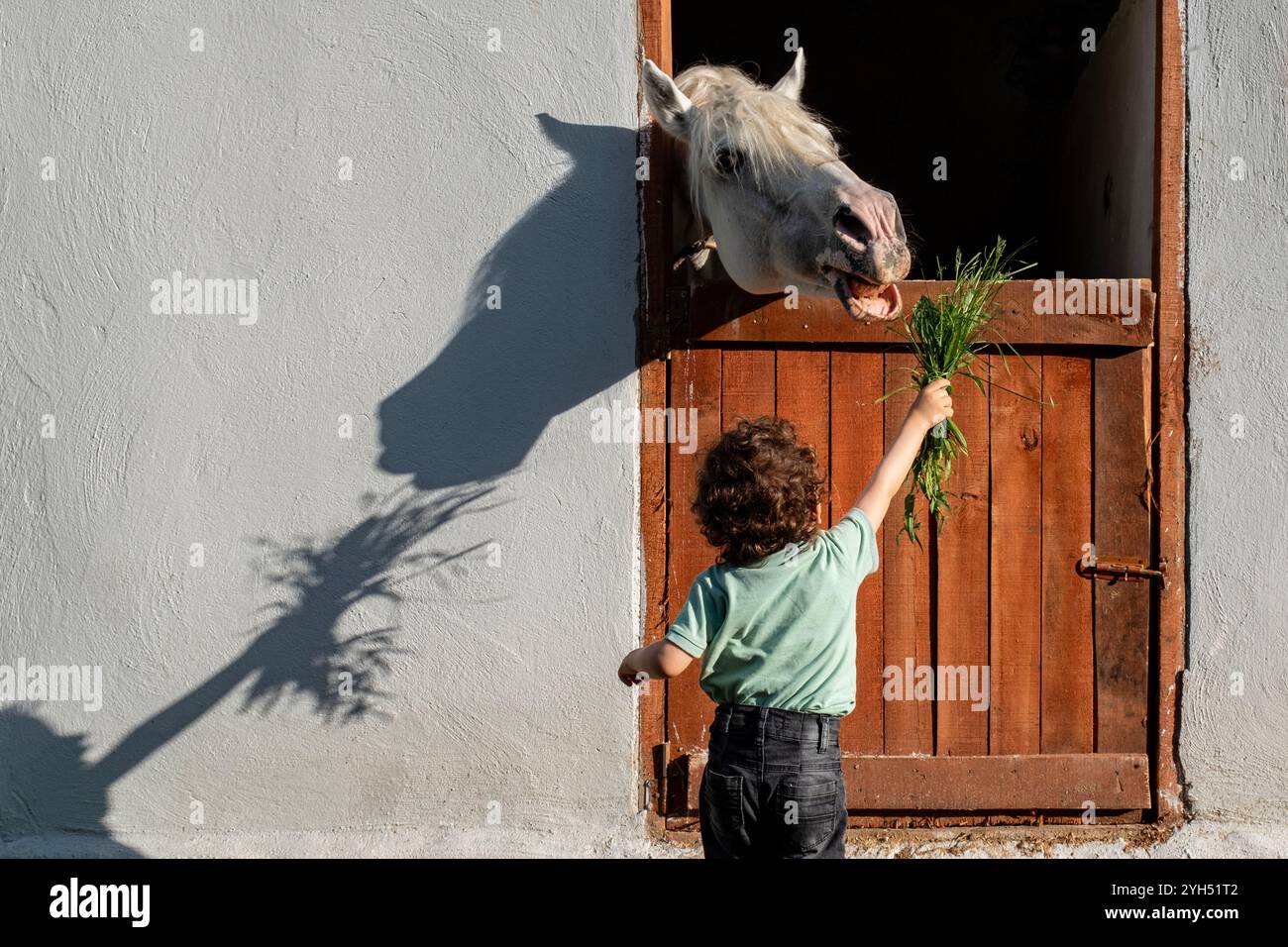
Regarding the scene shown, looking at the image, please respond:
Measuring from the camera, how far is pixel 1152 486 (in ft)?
11.8

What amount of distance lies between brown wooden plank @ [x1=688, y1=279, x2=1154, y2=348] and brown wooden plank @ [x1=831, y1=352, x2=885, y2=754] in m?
0.11

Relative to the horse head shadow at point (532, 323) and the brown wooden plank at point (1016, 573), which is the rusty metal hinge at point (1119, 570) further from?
the horse head shadow at point (532, 323)

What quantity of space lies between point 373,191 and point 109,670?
6.07 ft

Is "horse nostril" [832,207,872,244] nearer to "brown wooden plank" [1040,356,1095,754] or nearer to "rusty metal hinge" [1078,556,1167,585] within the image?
"brown wooden plank" [1040,356,1095,754]

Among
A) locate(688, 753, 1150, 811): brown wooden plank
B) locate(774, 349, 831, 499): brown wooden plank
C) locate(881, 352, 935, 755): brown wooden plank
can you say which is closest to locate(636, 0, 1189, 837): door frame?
locate(688, 753, 1150, 811): brown wooden plank

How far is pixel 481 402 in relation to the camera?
3582 millimetres

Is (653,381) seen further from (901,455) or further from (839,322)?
(901,455)

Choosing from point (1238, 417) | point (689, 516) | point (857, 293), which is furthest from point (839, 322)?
point (1238, 417)

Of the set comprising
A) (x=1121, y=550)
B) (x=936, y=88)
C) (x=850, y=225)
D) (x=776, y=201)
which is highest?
(x=936, y=88)

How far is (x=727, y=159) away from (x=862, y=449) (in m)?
1.04

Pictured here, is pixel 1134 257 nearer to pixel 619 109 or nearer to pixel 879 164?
pixel 619 109

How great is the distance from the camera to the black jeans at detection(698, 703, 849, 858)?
2178 mm
